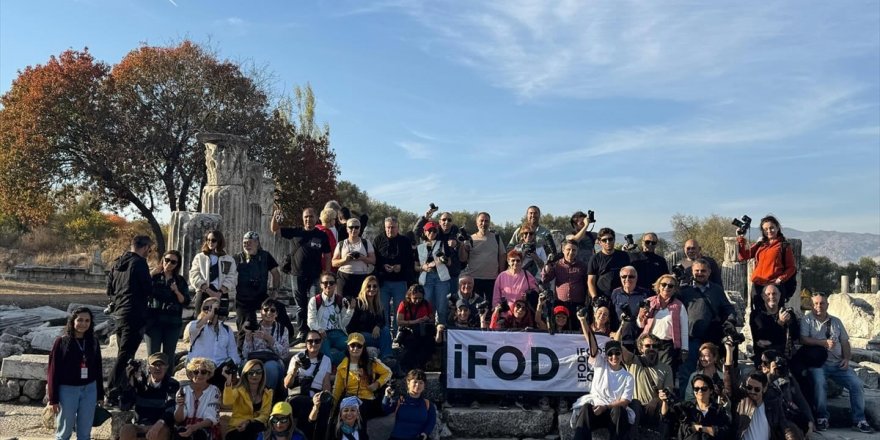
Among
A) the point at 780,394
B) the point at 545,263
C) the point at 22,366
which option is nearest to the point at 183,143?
the point at 22,366

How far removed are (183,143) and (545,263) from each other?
21.5 metres

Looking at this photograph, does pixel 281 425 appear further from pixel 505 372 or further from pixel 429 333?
pixel 505 372

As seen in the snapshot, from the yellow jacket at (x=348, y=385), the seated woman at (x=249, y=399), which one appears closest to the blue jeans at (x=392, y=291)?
the yellow jacket at (x=348, y=385)

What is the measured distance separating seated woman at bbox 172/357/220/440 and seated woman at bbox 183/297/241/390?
0.48 metres

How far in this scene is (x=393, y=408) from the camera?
6453mm

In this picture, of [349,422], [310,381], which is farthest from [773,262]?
[310,381]

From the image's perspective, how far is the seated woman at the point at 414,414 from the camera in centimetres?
615

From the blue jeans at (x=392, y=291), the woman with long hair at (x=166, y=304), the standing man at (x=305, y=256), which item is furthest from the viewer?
the blue jeans at (x=392, y=291)

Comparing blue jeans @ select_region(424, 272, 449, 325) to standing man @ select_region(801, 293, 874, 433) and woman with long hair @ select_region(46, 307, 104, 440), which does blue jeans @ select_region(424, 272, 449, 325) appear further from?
standing man @ select_region(801, 293, 874, 433)

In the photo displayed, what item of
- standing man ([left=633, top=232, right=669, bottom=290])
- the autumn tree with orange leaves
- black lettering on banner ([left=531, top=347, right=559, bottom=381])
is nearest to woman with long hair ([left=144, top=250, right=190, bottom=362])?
black lettering on banner ([left=531, top=347, right=559, bottom=381])

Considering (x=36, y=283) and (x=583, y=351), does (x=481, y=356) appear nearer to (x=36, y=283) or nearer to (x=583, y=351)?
(x=583, y=351)

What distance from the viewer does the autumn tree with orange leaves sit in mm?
24547

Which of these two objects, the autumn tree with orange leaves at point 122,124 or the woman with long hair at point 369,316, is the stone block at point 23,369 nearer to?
the woman with long hair at point 369,316

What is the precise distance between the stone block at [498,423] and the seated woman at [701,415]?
4.48 ft
